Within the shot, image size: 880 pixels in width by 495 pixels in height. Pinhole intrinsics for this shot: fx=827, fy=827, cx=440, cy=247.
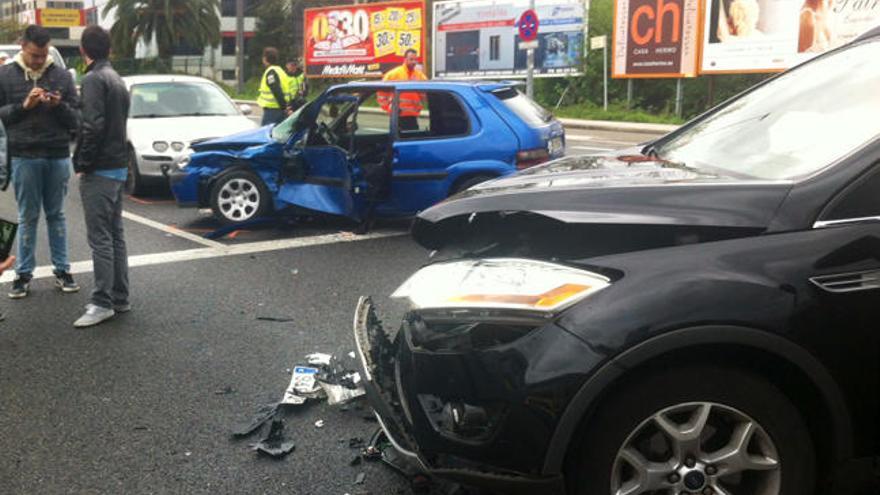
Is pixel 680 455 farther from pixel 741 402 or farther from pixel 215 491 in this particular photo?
pixel 215 491

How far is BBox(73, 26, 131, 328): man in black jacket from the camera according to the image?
17.3 feet

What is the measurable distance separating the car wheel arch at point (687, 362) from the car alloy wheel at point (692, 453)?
0.16m

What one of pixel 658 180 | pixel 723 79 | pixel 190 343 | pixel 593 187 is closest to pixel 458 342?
pixel 593 187

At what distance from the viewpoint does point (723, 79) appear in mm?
24938

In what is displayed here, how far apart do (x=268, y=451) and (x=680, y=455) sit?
5.99ft

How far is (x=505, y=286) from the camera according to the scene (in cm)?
252

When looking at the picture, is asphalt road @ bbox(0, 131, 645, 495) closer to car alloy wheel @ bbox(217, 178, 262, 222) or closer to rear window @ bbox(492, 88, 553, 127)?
car alloy wheel @ bbox(217, 178, 262, 222)

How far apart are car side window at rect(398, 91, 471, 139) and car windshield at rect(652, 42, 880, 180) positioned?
4.60 meters

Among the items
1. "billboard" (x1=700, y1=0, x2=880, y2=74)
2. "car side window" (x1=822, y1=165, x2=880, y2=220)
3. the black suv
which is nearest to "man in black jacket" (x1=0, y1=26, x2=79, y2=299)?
the black suv

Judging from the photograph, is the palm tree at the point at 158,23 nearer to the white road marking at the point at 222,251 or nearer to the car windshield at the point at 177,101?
the car windshield at the point at 177,101

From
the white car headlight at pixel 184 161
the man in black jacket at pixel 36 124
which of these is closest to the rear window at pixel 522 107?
the white car headlight at pixel 184 161

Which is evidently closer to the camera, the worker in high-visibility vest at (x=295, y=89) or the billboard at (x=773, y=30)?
the worker in high-visibility vest at (x=295, y=89)

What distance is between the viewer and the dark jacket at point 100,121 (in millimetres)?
5258

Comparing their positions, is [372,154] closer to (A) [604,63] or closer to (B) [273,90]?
(B) [273,90]
